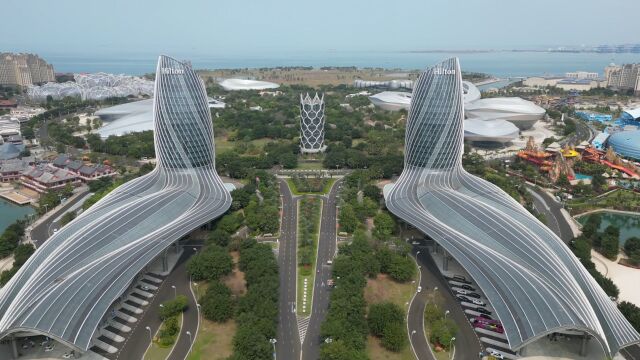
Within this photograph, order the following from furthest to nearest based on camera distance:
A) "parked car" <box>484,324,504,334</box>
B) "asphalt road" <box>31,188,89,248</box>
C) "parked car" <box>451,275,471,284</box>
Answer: "asphalt road" <box>31,188,89,248</box> → "parked car" <box>451,275,471,284</box> → "parked car" <box>484,324,504,334</box>

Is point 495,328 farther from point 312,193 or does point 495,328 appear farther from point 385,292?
point 312,193

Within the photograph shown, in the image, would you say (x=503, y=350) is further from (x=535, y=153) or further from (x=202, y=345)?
(x=535, y=153)

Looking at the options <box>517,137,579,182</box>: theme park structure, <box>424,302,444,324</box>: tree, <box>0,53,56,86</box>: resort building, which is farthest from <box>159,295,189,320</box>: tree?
<box>0,53,56,86</box>: resort building

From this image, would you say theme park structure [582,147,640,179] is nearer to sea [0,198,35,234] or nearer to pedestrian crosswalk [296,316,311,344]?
pedestrian crosswalk [296,316,311,344]

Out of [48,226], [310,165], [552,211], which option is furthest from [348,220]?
[48,226]

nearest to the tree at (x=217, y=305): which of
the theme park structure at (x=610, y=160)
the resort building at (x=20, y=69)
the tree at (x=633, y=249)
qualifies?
the tree at (x=633, y=249)

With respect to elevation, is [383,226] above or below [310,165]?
above

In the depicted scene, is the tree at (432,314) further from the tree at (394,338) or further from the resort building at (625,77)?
the resort building at (625,77)
